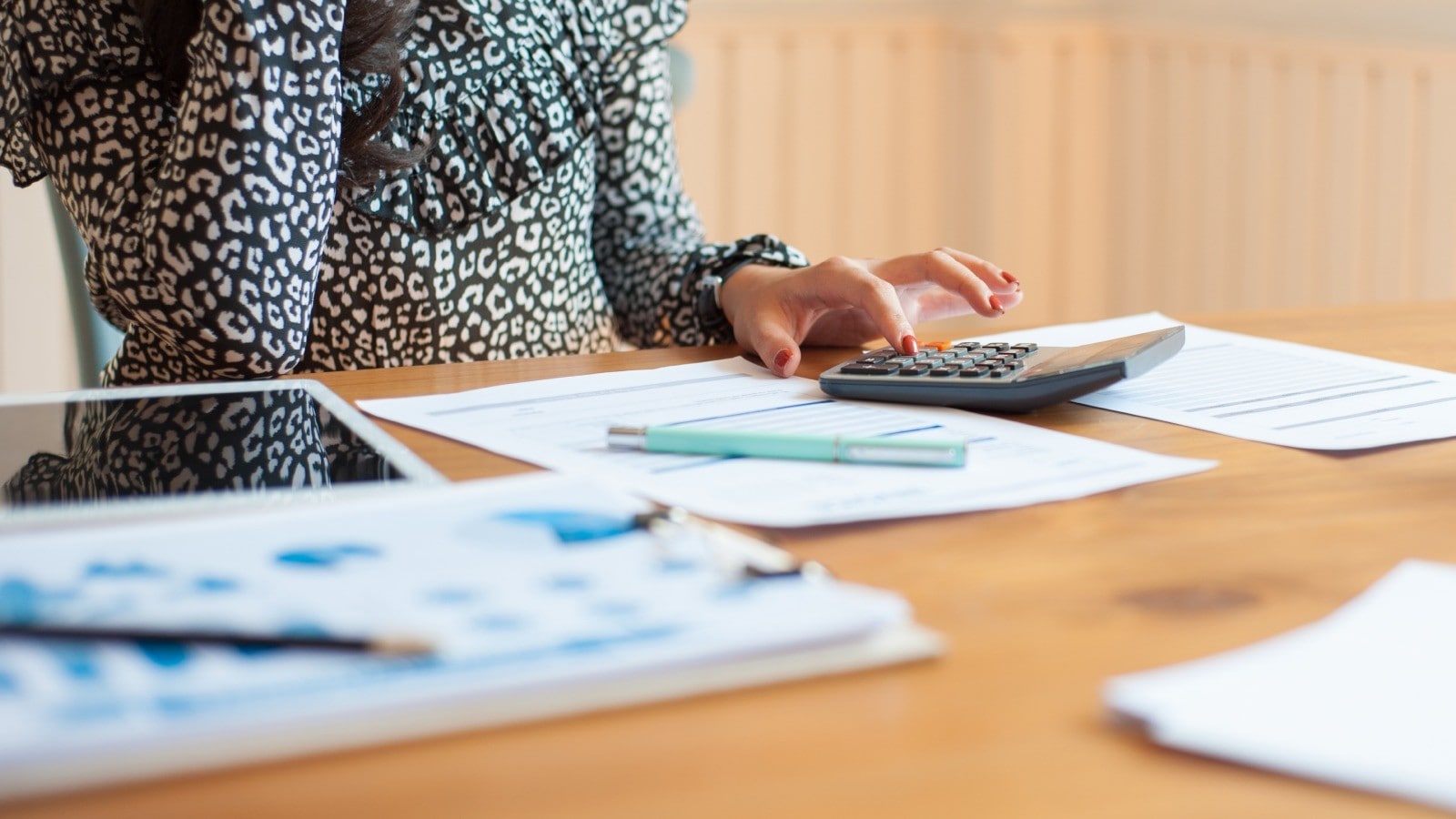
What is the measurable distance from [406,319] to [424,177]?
11 cm

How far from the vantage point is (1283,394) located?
0.69 metres

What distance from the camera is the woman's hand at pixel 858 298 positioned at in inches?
Answer: 30.2

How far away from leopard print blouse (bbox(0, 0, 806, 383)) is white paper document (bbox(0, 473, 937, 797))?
0.45 metres

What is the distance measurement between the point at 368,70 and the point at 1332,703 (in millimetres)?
801

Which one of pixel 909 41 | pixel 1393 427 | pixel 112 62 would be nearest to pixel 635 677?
pixel 1393 427

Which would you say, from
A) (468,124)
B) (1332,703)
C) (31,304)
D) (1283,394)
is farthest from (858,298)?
(31,304)

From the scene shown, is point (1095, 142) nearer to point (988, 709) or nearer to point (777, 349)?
point (777, 349)

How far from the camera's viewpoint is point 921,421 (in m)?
0.62

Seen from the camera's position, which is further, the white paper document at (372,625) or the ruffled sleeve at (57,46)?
the ruffled sleeve at (57,46)

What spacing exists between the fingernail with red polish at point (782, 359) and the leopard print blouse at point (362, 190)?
0.69 feet

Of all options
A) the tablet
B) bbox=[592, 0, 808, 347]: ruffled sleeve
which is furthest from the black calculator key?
bbox=[592, 0, 808, 347]: ruffled sleeve

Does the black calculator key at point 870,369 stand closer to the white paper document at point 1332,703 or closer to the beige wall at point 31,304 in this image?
the white paper document at point 1332,703

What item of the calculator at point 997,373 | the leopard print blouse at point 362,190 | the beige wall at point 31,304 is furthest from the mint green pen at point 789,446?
the beige wall at point 31,304

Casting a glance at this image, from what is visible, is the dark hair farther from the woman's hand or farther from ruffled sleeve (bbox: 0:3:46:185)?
the woman's hand
